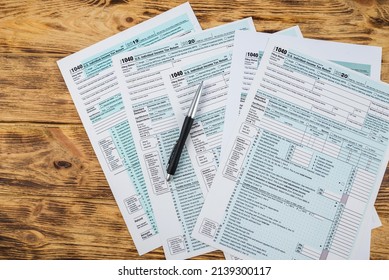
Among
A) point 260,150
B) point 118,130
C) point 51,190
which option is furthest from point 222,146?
point 51,190

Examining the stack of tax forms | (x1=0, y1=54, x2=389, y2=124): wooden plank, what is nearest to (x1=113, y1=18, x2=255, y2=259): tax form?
the stack of tax forms

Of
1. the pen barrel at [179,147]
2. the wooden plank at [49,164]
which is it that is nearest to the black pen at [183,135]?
the pen barrel at [179,147]

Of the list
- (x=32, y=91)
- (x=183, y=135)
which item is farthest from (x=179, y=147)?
(x=32, y=91)

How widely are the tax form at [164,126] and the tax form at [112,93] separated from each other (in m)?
0.01

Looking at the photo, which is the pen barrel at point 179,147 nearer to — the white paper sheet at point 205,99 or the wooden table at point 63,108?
the white paper sheet at point 205,99

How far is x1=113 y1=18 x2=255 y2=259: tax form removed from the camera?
0.86 meters

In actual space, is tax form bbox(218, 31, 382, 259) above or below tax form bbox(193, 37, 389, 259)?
above

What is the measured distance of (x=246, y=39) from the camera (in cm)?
87

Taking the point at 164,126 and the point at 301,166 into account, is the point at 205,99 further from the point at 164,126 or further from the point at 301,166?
the point at 301,166

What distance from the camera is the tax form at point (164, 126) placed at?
86cm
